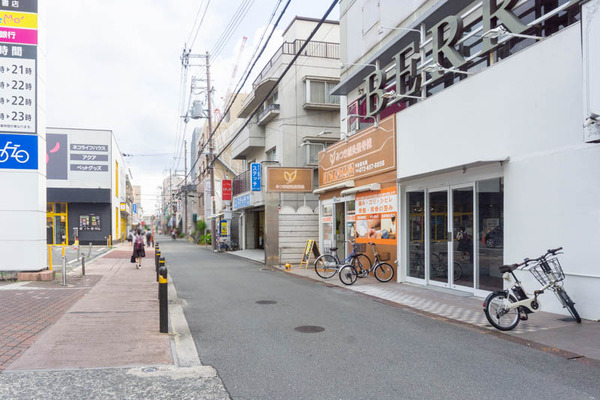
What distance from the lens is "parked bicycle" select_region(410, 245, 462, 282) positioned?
11031mm

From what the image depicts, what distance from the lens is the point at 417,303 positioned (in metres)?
9.84

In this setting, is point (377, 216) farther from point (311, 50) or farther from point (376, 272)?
point (311, 50)

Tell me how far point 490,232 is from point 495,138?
78.1 inches

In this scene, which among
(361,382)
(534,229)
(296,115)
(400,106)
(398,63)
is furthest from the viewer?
(296,115)

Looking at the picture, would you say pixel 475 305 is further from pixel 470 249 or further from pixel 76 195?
pixel 76 195

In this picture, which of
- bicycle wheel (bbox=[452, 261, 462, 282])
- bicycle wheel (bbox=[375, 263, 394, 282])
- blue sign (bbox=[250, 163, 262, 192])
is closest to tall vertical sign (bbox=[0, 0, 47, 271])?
bicycle wheel (bbox=[375, 263, 394, 282])

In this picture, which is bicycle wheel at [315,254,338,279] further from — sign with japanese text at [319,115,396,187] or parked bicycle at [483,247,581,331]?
parked bicycle at [483,247,581,331]

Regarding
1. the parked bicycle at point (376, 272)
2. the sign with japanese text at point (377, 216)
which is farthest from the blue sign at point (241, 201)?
the parked bicycle at point (376, 272)

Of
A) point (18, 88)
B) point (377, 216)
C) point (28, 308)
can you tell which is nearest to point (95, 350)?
point (28, 308)

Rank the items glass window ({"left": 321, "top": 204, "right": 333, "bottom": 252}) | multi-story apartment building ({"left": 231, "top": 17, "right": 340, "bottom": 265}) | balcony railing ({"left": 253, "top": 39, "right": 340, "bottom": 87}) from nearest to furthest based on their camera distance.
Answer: glass window ({"left": 321, "top": 204, "right": 333, "bottom": 252}) → multi-story apartment building ({"left": 231, "top": 17, "right": 340, "bottom": 265}) → balcony railing ({"left": 253, "top": 39, "right": 340, "bottom": 87})

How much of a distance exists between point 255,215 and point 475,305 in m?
25.9

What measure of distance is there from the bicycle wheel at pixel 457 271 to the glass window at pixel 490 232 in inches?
27.8

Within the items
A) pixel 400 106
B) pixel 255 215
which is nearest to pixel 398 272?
pixel 400 106

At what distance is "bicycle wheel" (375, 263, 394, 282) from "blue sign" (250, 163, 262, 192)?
39.6 ft
